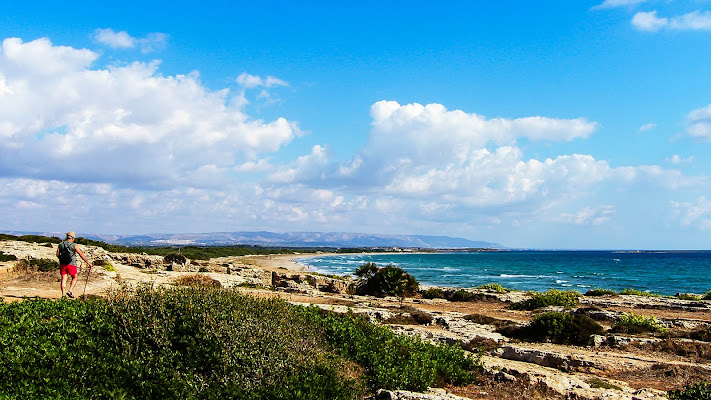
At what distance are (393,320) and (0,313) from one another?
414 inches

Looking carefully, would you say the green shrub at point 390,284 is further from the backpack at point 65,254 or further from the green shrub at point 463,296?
the backpack at point 65,254

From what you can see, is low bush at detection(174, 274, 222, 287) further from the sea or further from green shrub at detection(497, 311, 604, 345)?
the sea

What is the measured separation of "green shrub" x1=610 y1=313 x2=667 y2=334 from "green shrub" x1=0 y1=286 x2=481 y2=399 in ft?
31.0

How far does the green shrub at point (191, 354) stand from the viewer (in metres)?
6.02

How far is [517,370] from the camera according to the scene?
347 inches

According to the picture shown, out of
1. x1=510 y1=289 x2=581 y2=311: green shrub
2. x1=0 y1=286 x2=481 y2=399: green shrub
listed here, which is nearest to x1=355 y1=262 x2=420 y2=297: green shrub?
x1=510 y1=289 x2=581 y2=311: green shrub

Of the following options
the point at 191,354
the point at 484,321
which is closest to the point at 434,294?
the point at 484,321

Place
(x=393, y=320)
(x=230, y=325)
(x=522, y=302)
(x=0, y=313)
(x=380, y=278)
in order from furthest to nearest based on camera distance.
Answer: (x=380, y=278) → (x=522, y=302) → (x=393, y=320) → (x=0, y=313) → (x=230, y=325)

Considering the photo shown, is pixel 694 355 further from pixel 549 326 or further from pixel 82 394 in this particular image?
pixel 82 394

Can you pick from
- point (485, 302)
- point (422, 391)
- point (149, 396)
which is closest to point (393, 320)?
point (422, 391)

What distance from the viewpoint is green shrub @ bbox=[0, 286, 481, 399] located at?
19.8 ft

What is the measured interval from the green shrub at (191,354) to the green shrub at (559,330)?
618 centimetres

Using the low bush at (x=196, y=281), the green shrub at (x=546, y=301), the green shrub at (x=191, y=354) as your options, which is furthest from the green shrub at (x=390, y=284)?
the green shrub at (x=191, y=354)

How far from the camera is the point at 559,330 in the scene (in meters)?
13.5
